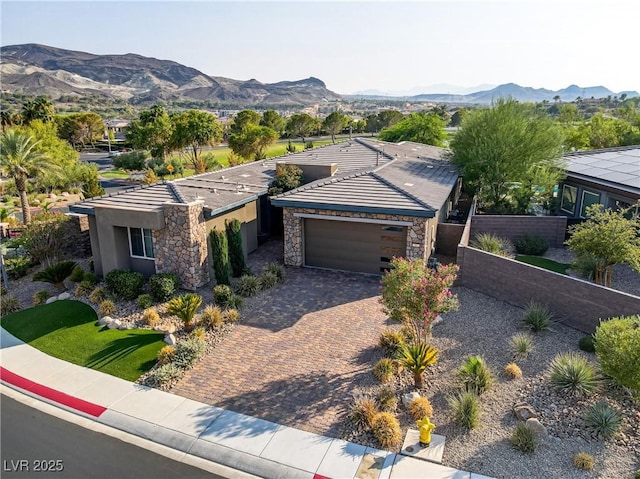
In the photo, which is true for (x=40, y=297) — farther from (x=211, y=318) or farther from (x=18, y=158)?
(x=18, y=158)

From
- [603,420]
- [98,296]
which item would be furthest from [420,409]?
[98,296]

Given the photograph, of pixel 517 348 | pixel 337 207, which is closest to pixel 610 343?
pixel 517 348

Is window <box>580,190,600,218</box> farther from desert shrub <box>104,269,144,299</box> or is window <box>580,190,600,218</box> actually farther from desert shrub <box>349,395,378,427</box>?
desert shrub <box>104,269,144,299</box>

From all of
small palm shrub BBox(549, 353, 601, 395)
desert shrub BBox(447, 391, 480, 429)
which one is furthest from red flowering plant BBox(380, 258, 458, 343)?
small palm shrub BBox(549, 353, 601, 395)

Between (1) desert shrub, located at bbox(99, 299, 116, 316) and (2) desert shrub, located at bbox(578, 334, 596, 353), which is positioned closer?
(2) desert shrub, located at bbox(578, 334, 596, 353)

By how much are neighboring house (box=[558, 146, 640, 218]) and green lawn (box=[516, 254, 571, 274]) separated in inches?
154

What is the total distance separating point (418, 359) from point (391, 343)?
1.91 metres

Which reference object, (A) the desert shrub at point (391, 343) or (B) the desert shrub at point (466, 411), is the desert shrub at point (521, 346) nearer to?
(B) the desert shrub at point (466, 411)

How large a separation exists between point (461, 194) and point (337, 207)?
683 inches

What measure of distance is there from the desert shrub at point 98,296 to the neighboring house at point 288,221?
1.12 metres

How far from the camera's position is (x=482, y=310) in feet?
53.0

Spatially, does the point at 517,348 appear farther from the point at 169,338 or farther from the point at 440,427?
the point at 169,338

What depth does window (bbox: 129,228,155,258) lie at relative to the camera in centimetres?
1869

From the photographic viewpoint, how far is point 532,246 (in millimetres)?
22109
